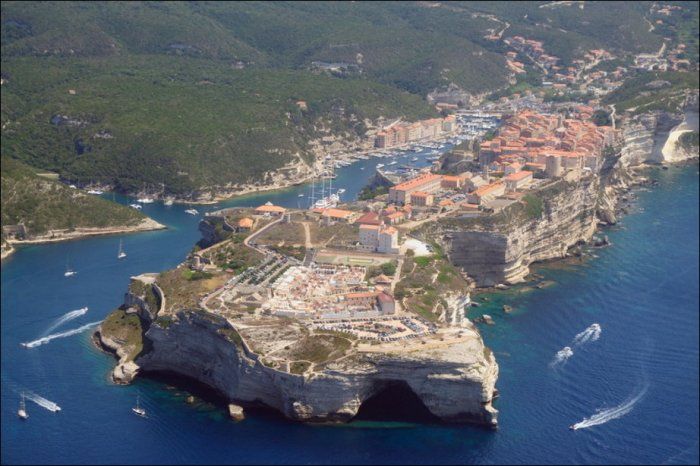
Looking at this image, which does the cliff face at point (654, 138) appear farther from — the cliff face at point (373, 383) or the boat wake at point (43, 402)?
the boat wake at point (43, 402)

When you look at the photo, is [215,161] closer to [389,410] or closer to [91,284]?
[91,284]

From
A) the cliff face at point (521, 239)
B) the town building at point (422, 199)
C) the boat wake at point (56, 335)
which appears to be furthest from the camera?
the town building at point (422, 199)

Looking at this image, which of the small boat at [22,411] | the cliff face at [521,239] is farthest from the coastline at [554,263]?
the small boat at [22,411]

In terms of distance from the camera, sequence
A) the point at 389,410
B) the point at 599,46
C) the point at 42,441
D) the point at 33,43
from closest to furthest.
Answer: the point at 42,441
the point at 389,410
the point at 33,43
the point at 599,46

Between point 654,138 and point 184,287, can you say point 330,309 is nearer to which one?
point 184,287

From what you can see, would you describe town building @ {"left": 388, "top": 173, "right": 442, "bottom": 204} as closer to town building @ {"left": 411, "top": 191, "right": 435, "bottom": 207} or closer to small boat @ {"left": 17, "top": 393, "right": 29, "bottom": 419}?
town building @ {"left": 411, "top": 191, "right": 435, "bottom": 207}

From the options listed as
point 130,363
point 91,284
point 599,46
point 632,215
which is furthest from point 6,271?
point 599,46

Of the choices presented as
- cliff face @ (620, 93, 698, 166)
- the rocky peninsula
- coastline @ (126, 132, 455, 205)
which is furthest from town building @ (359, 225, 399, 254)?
cliff face @ (620, 93, 698, 166)
